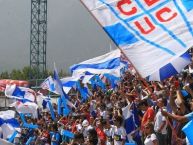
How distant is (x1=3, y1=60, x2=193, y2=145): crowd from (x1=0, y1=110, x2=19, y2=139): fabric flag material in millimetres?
1375

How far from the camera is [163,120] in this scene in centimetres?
1008

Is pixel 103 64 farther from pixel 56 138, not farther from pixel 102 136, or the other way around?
pixel 102 136

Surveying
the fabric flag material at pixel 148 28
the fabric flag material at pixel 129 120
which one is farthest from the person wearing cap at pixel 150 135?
the fabric flag material at pixel 148 28

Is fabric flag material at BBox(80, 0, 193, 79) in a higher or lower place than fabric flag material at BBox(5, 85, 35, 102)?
higher

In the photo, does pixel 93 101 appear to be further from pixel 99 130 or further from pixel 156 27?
pixel 156 27

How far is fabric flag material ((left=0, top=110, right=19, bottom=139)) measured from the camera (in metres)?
19.6

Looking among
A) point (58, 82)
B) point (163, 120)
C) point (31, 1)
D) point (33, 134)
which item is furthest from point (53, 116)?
point (31, 1)

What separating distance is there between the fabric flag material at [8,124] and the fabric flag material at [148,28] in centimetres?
1358

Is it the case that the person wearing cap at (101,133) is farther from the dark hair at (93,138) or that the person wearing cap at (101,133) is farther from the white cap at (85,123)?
the white cap at (85,123)

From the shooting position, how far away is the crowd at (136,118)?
830 cm

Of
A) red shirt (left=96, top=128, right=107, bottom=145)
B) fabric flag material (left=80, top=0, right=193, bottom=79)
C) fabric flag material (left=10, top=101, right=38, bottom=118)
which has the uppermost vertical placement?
fabric flag material (left=80, top=0, right=193, bottom=79)

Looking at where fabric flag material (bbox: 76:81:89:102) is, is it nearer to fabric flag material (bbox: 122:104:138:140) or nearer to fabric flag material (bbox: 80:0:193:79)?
fabric flag material (bbox: 122:104:138:140)

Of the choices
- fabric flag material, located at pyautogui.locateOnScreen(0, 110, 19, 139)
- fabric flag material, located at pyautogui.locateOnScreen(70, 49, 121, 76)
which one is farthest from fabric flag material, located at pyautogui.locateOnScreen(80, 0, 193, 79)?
fabric flag material, located at pyautogui.locateOnScreen(0, 110, 19, 139)

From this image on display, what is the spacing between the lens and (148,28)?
19.5ft
